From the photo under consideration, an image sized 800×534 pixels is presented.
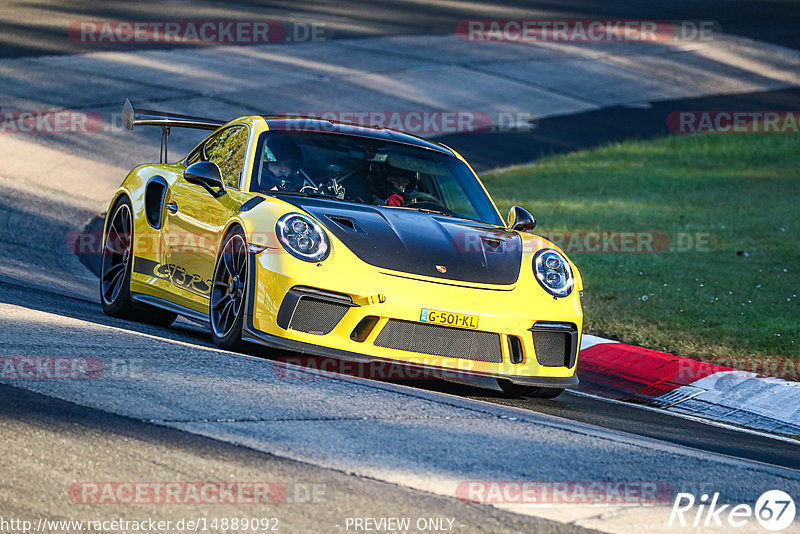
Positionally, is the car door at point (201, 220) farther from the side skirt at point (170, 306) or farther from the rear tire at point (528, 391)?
the rear tire at point (528, 391)

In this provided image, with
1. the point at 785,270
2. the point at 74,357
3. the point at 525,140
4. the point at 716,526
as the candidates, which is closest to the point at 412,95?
the point at 525,140

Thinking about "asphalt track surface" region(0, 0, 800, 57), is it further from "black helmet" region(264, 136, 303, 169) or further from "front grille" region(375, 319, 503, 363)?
"front grille" region(375, 319, 503, 363)

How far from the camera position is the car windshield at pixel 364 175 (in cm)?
778

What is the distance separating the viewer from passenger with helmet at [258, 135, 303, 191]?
25.3 ft

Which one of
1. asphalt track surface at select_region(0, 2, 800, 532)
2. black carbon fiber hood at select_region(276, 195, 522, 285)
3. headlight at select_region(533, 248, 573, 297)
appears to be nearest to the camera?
asphalt track surface at select_region(0, 2, 800, 532)

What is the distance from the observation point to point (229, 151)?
8.33 meters

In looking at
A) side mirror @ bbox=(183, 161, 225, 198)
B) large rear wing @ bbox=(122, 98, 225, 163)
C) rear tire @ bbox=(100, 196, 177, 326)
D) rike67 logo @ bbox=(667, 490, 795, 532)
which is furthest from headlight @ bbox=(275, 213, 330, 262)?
rike67 logo @ bbox=(667, 490, 795, 532)

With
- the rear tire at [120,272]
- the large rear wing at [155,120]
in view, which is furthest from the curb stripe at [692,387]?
the large rear wing at [155,120]

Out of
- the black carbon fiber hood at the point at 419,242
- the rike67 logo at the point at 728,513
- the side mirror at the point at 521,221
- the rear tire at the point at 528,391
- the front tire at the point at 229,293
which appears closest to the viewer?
the rike67 logo at the point at 728,513

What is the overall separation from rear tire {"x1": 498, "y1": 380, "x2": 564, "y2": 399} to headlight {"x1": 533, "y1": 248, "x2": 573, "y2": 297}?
582mm

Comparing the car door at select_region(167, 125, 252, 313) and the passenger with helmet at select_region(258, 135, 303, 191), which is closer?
the car door at select_region(167, 125, 252, 313)

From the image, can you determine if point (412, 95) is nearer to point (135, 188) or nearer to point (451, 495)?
point (135, 188)

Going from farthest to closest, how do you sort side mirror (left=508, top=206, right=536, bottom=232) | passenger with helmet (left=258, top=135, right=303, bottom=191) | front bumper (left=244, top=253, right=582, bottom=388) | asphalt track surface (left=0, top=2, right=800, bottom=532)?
side mirror (left=508, top=206, right=536, bottom=232) < passenger with helmet (left=258, top=135, right=303, bottom=191) < front bumper (left=244, top=253, right=582, bottom=388) < asphalt track surface (left=0, top=2, right=800, bottom=532)

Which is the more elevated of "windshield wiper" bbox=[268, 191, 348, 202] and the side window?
the side window
